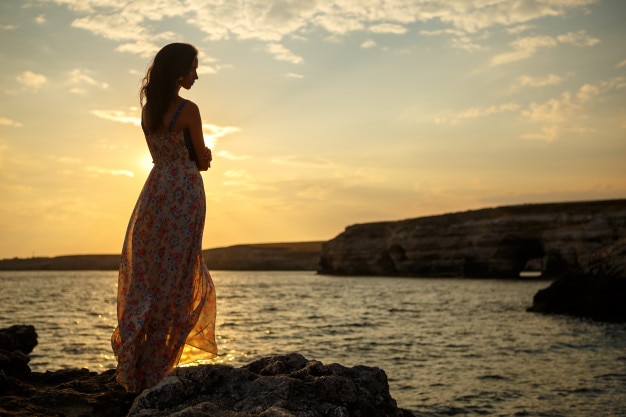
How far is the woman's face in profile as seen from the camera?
17.3ft

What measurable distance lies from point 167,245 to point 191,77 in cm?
149

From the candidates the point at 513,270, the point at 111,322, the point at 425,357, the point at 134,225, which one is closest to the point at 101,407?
the point at 134,225

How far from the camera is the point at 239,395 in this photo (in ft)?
13.4

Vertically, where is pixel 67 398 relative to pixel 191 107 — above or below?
below

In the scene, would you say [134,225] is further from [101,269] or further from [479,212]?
[101,269]

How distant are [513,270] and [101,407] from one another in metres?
70.0

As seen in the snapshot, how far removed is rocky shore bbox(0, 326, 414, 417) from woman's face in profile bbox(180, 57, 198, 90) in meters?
2.46

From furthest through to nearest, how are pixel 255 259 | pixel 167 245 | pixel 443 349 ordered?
pixel 255 259
pixel 443 349
pixel 167 245

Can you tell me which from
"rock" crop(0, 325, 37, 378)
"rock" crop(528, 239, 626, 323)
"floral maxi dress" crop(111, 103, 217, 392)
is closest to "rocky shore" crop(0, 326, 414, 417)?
"floral maxi dress" crop(111, 103, 217, 392)

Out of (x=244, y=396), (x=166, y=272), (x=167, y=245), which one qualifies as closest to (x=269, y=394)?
(x=244, y=396)

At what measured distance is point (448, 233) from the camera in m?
75.2

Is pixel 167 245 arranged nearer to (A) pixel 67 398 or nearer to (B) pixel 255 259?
(A) pixel 67 398

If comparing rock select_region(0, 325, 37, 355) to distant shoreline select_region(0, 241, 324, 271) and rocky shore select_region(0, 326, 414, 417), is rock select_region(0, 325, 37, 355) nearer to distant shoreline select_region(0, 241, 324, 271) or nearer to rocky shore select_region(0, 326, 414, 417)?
rocky shore select_region(0, 326, 414, 417)

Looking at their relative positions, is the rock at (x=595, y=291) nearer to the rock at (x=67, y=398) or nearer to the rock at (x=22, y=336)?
the rock at (x=22, y=336)
